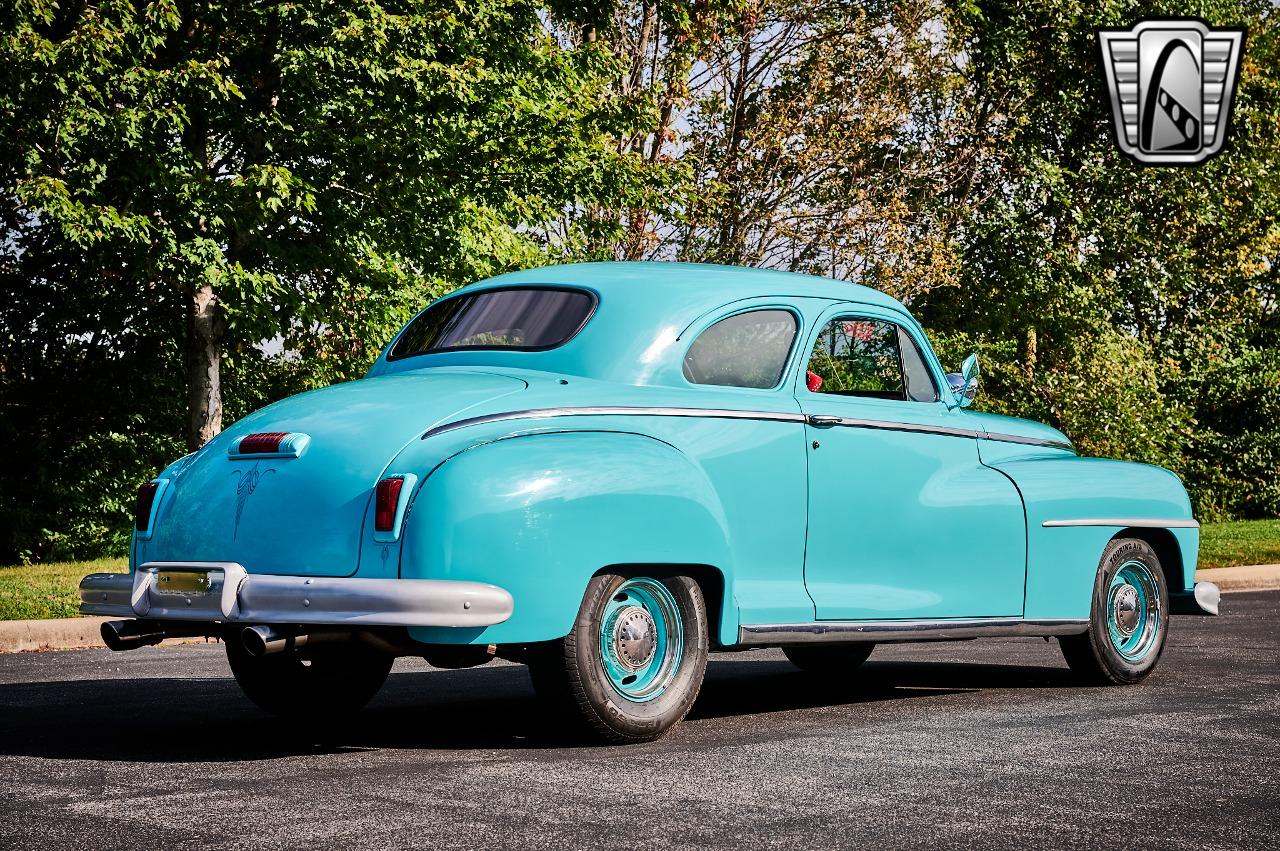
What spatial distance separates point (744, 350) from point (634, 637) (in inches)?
61.2

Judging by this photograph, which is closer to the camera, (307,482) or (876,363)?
(307,482)

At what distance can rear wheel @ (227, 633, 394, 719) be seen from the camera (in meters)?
7.21

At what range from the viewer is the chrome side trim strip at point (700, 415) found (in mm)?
6027

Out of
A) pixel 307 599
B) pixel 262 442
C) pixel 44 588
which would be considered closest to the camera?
pixel 307 599

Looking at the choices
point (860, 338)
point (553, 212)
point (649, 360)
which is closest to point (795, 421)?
point (649, 360)

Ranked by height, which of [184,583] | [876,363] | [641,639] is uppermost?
[876,363]

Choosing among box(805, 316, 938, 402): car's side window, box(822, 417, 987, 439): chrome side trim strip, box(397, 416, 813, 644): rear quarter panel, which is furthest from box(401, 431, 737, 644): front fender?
box(805, 316, 938, 402): car's side window

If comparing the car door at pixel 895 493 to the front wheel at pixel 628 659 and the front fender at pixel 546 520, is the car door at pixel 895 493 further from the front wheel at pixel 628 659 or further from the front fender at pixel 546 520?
the front fender at pixel 546 520

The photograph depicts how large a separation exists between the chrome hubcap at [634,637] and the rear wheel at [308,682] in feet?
4.37

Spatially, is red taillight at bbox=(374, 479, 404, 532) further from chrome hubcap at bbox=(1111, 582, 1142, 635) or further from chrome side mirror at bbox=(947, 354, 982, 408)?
chrome hubcap at bbox=(1111, 582, 1142, 635)

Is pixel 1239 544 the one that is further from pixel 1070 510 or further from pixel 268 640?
pixel 268 640

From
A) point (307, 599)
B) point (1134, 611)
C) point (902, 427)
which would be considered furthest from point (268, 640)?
point (1134, 611)

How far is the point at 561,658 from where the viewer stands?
19.7 feet

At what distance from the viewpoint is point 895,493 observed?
24.6 ft
